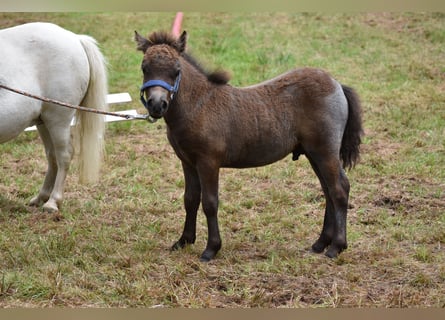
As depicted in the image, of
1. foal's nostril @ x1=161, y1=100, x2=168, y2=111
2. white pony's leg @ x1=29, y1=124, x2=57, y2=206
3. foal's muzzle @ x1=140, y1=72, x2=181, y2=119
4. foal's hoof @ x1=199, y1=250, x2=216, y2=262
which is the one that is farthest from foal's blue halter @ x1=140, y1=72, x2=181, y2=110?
white pony's leg @ x1=29, y1=124, x2=57, y2=206

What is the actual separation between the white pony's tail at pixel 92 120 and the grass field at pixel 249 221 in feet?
1.25

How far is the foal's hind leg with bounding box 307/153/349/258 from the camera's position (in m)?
4.96

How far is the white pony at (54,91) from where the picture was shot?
561cm

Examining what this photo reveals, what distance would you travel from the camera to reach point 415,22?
42.9 ft

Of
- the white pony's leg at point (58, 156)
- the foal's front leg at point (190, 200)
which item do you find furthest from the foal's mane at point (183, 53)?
the white pony's leg at point (58, 156)

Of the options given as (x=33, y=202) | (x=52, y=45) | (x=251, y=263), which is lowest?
(x=33, y=202)

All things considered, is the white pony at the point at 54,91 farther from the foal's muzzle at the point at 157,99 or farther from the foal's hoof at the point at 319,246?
the foal's hoof at the point at 319,246

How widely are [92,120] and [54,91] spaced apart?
0.49 meters

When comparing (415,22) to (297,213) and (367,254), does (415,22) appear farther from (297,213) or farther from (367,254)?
(367,254)

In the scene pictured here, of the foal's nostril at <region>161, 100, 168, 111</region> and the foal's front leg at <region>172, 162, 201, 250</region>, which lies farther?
the foal's front leg at <region>172, 162, 201, 250</region>

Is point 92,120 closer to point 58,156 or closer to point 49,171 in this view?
point 58,156

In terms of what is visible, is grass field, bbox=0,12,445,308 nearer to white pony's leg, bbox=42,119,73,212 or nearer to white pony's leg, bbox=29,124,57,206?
white pony's leg, bbox=42,119,73,212

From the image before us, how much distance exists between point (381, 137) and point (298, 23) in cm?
558

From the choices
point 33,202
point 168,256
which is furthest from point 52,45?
point 168,256
